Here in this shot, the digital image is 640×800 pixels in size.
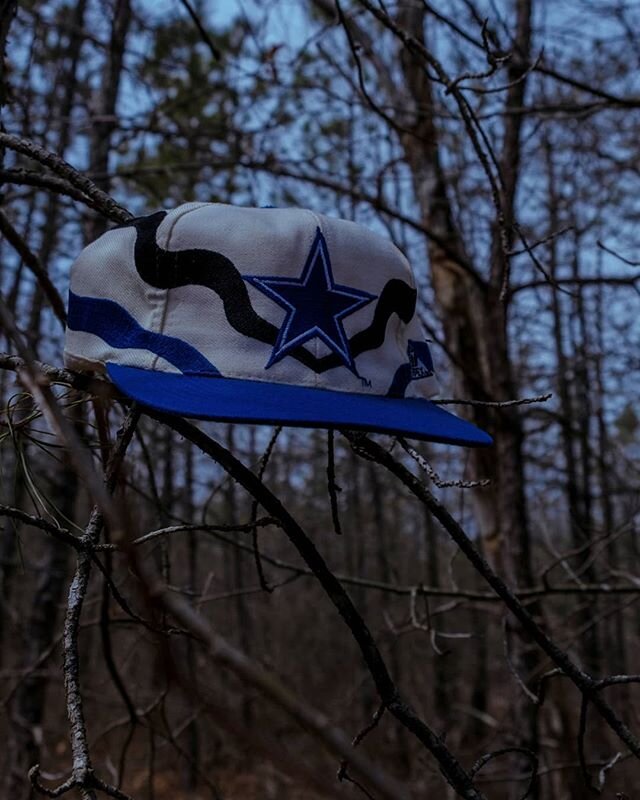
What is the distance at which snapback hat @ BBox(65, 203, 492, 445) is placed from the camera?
0.83 m

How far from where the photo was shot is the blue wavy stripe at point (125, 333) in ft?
2.76

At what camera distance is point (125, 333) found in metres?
0.85

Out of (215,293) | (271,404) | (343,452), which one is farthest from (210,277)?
(343,452)

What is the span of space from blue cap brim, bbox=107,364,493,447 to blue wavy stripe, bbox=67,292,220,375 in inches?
0.8

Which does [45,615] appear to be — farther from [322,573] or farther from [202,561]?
[202,561]

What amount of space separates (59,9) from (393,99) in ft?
8.80

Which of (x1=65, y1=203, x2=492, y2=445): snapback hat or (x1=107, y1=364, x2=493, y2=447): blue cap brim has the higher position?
(x1=65, y1=203, x2=492, y2=445): snapback hat

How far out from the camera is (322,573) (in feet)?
2.68

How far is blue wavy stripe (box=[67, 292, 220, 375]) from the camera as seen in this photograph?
84cm

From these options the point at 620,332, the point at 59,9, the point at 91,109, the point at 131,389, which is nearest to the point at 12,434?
the point at 131,389

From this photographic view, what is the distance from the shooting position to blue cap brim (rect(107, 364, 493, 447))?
2.50 ft

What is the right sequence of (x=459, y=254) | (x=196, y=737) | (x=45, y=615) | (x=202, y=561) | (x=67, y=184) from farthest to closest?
(x=202, y=561) → (x=196, y=737) → (x=45, y=615) → (x=459, y=254) → (x=67, y=184)

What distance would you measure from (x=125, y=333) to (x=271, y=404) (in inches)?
7.3

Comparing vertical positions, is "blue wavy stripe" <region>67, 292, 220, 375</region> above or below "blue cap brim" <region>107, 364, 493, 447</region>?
above
